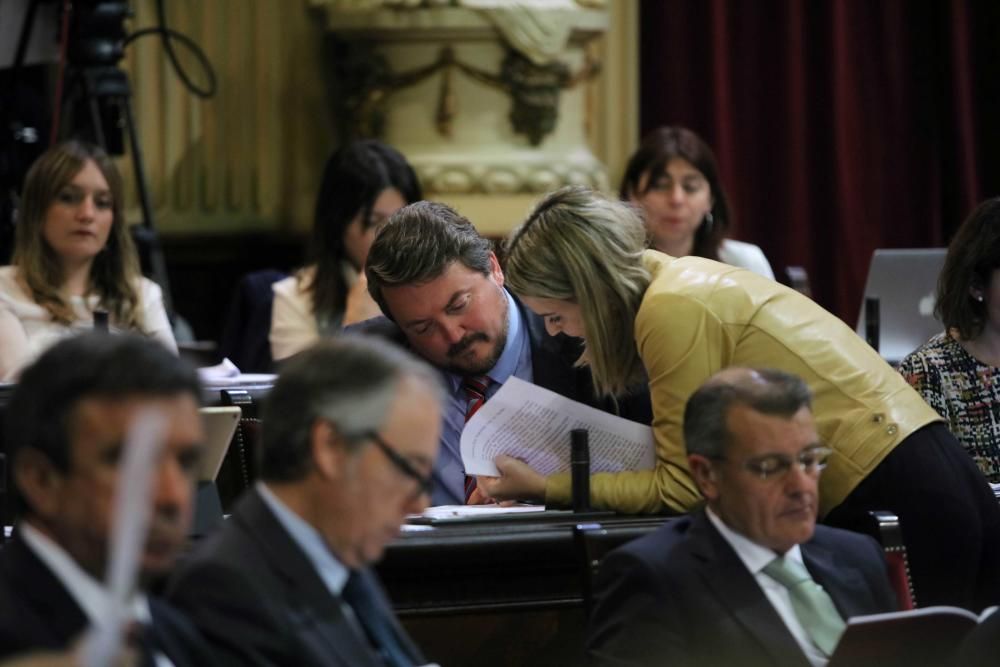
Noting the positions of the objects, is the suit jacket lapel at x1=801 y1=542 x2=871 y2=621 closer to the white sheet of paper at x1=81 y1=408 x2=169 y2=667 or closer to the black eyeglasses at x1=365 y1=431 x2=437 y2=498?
the black eyeglasses at x1=365 y1=431 x2=437 y2=498

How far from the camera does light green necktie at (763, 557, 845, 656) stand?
2568mm

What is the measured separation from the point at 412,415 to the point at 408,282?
1402mm

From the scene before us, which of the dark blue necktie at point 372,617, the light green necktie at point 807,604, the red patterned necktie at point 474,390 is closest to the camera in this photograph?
the dark blue necktie at point 372,617

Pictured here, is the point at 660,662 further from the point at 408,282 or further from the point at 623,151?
the point at 623,151

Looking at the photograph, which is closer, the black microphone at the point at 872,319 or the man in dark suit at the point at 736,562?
the man in dark suit at the point at 736,562

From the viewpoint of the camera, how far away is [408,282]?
341cm

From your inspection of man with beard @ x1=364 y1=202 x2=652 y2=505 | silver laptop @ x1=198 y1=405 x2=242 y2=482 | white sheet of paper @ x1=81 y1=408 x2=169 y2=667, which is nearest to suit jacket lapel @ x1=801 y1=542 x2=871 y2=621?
man with beard @ x1=364 y1=202 x2=652 y2=505

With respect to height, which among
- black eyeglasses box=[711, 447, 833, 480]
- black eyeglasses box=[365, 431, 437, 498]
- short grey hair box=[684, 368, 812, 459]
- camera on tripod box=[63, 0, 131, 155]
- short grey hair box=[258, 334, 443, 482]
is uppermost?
camera on tripod box=[63, 0, 131, 155]

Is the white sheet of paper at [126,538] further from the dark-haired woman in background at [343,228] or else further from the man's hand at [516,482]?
the dark-haired woman in background at [343,228]

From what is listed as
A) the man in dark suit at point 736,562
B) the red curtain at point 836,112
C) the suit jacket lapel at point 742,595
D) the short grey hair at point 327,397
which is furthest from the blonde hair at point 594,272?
the red curtain at point 836,112

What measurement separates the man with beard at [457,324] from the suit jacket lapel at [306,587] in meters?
1.32

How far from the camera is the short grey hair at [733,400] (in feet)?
8.33

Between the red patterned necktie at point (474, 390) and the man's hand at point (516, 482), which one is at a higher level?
the red patterned necktie at point (474, 390)

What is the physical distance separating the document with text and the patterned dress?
1.00 meters
